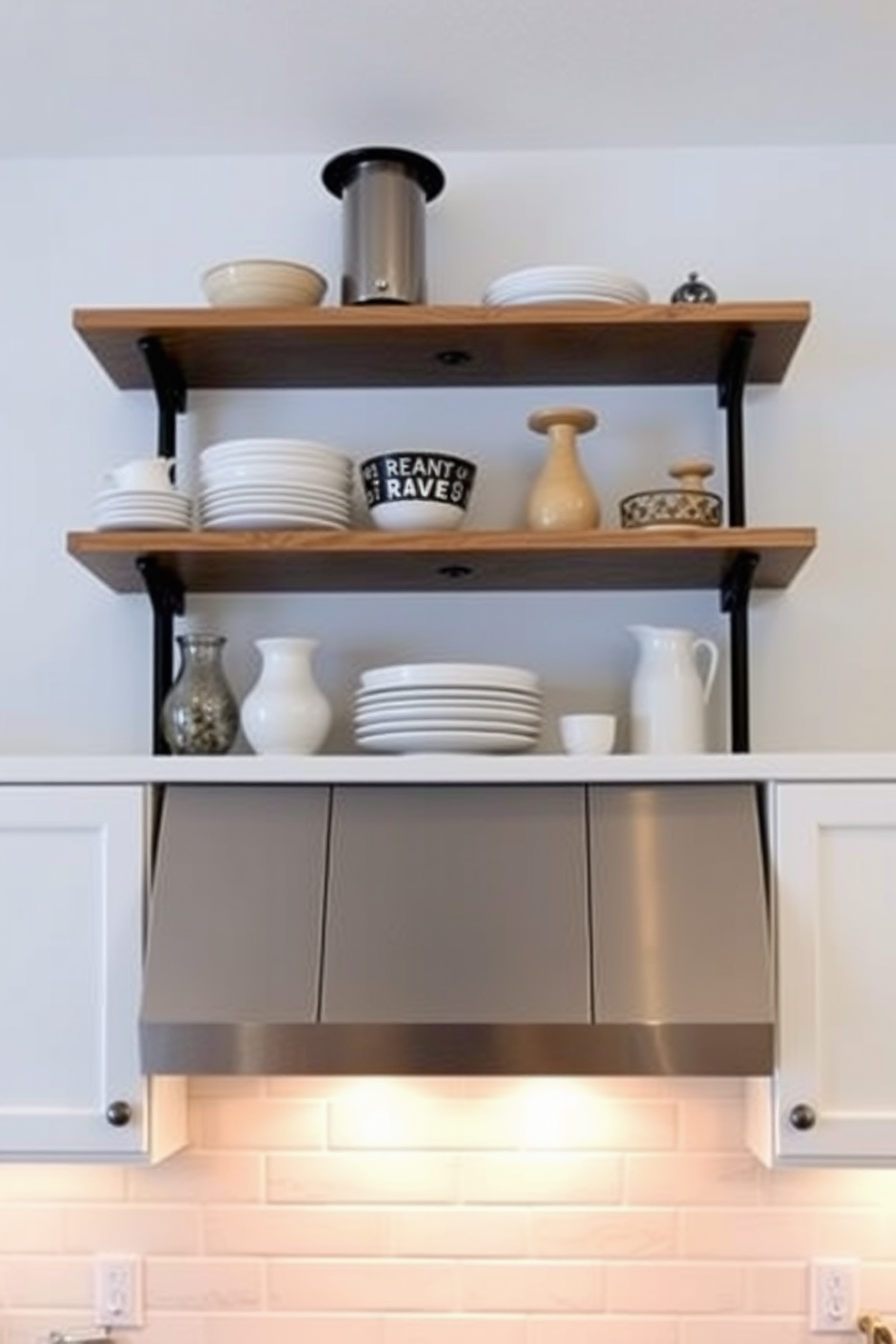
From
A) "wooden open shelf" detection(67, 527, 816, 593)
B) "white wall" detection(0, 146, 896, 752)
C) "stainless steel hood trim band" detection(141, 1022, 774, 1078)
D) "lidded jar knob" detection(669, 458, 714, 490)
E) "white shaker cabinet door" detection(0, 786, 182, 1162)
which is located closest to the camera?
"stainless steel hood trim band" detection(141, 1022, 774, 1078)

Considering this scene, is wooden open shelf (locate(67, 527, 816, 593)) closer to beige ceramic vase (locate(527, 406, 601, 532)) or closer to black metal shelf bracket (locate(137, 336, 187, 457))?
beige ceramic vase (locate(527, 406, 601, 532))

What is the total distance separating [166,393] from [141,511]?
0.29m

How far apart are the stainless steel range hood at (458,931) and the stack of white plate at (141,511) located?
16.3 inches

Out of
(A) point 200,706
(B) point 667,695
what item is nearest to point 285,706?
(A) point 200,706

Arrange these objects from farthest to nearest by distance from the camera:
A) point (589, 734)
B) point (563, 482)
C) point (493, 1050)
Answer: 1. point (563, 482)
2. point (589, 734)
3. point (493, 1050)

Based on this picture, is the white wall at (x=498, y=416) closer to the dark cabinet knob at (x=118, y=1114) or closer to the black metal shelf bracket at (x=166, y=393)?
the black metal shelf bracket at (x=166, y=393)

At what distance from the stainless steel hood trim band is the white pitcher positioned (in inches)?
18.2

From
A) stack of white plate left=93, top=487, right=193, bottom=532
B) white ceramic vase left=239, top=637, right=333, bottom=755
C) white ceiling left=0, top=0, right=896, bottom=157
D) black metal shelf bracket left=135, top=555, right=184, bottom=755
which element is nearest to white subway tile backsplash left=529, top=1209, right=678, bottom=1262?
white ceramic vase left=239, top=637, right=333, bottom=755

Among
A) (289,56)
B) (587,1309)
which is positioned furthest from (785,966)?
(289,56)

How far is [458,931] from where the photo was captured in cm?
181

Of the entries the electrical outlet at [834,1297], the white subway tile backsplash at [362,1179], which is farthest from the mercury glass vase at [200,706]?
the electrical outlet at [834,1297]

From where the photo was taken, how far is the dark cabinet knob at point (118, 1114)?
1836mm

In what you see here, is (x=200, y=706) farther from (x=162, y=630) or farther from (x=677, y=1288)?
(x=677, y=1288)

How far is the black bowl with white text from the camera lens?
201 cm
